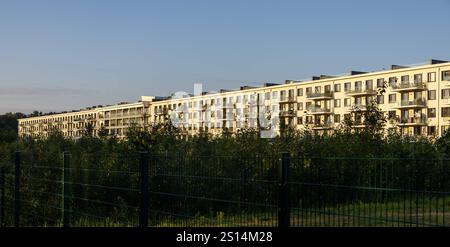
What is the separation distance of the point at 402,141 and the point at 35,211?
13.1m

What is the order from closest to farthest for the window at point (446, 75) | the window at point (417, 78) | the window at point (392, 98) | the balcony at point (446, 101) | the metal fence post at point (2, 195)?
the metal fence post at point (2, 195) → the balcony at point (446, 101) → the window at point (446, 75) → the window at point (417, 78) → the window at point (392, 98)

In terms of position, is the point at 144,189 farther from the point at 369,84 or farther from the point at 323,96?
the point at 323,96

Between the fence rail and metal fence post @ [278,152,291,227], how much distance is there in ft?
0.04

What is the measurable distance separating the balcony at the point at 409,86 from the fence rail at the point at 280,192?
8385 cm

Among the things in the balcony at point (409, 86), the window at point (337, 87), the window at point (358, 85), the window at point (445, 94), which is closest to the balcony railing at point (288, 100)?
the window at point (337, 87)

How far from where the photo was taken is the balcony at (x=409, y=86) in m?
87.9

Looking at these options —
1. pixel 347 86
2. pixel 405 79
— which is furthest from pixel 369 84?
pixel 405 79

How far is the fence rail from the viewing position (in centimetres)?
608

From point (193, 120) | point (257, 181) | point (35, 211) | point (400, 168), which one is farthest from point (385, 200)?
point (193, 120)

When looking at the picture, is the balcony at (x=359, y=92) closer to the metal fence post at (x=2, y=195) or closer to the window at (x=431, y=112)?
the window at (x=431, y=112)

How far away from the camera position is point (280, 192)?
22.1 ft

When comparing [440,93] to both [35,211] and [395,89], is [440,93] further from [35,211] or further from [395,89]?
[35,211]

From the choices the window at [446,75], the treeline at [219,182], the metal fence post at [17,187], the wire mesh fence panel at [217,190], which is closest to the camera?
the treeline at [219,182]
